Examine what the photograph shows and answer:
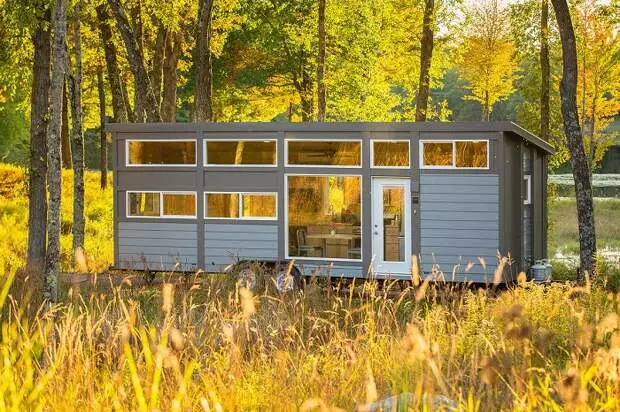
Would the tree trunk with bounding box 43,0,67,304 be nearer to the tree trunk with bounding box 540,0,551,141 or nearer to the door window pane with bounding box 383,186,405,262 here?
the door window pane with bounding box 383,186,405,262

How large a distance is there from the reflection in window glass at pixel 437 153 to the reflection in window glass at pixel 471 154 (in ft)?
0.43

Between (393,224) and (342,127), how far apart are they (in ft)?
5.32

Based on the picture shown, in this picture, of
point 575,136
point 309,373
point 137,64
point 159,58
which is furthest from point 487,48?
point 309,373

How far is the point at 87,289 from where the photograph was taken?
538 inches

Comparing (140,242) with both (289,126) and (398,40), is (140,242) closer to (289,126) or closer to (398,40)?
(289,126)

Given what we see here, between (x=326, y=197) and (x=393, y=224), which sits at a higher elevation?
(x=326, y=197)

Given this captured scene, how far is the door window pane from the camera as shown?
14797 millimetres

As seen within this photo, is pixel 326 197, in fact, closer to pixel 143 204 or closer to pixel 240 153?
pixel 240 153

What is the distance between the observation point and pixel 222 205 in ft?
51.3

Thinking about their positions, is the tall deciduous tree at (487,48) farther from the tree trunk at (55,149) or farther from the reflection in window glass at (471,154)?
the tree trunk at (55,149)

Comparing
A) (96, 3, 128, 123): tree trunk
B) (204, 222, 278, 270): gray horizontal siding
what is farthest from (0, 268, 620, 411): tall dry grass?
(96, 3, 128, 123): tree trunk

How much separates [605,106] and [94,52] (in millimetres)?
22793

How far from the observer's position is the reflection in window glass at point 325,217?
14.9 meters

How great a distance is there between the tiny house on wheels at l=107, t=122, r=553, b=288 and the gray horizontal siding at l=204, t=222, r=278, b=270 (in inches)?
0.7
